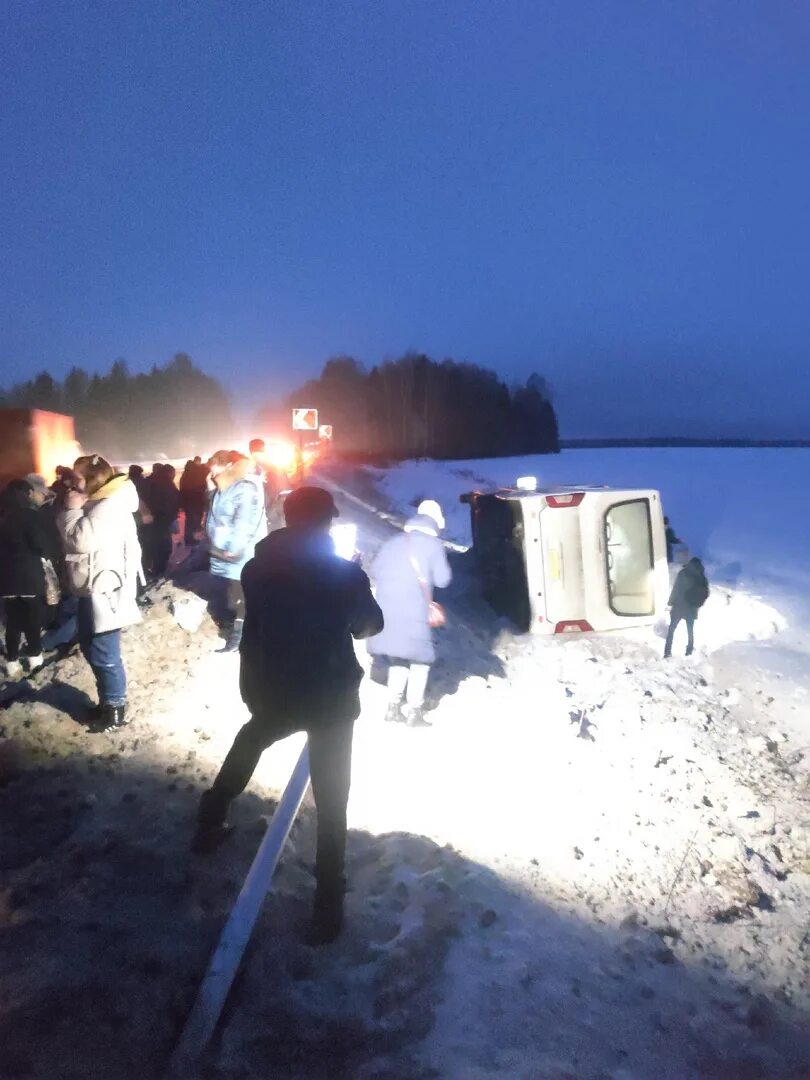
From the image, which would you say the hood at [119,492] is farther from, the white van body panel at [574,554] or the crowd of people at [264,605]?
the white van body panel at [574,554]

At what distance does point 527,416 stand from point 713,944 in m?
92.5

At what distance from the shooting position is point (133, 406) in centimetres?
8081

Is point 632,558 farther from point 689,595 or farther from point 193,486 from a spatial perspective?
point 193,486

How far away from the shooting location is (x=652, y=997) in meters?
3.66

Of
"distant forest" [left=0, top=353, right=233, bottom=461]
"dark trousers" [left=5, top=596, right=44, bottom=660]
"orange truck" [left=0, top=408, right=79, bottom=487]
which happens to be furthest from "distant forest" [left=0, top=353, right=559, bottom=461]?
"dark trousers" [left=5, top=596, right=44, bottom=660]

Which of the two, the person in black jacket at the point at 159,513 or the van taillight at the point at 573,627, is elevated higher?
the person in black jacket at the point at 159,513

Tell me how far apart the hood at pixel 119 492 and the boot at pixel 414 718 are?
2627mm

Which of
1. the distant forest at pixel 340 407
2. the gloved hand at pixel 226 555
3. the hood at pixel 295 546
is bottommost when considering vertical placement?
the gloved hand at pixel 226 555

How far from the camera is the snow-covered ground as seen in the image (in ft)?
9.39

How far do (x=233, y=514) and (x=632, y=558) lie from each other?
6.21 metres

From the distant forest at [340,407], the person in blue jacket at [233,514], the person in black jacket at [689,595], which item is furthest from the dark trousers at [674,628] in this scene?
the distant forest at [340,407]

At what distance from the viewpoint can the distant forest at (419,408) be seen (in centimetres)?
8412

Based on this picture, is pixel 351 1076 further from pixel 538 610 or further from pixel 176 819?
pixel 538 610

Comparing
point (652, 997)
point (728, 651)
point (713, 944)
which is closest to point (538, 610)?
point (728, 651)
